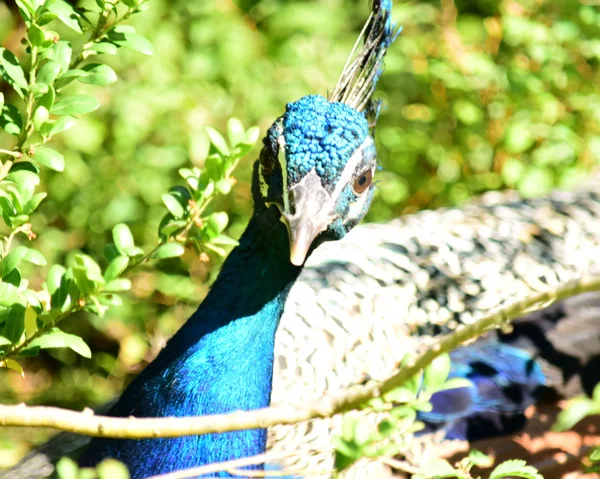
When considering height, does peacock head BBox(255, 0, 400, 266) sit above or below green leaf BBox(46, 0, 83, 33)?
below

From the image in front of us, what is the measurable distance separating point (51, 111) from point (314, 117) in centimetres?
53

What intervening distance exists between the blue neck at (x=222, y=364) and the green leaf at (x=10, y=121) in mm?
546

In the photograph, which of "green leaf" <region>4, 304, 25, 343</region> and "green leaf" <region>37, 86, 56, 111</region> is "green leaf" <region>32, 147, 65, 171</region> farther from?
"green leaf" <region>4, 304, 25, 343</region>

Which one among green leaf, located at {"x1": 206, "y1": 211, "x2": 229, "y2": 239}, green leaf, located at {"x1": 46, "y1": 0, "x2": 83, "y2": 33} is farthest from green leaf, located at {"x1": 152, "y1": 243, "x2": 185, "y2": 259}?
green leaf, located at {"x1": 46, "y1": 0, "x2": 83, "y2": 33}

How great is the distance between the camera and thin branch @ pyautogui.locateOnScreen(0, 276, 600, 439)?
1075mm

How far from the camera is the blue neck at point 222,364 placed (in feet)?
5.96

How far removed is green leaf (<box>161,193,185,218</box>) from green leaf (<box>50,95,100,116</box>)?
0.26 m

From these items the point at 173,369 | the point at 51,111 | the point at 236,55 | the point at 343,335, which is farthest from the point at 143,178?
the point at 51,111

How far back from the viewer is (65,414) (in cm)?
108

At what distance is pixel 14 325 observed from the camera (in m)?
1.39

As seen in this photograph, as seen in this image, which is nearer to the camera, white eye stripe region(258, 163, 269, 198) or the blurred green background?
white eye stripe region(258, 163, 269, 198)

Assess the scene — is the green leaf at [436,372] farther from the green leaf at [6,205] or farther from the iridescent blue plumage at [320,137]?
the green leaf at [6,205]

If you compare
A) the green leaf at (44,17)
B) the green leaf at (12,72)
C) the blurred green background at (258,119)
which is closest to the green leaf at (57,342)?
the green leaf at (12,72)

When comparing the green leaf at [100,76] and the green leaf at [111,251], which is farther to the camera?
the green leaf at [111,251]
